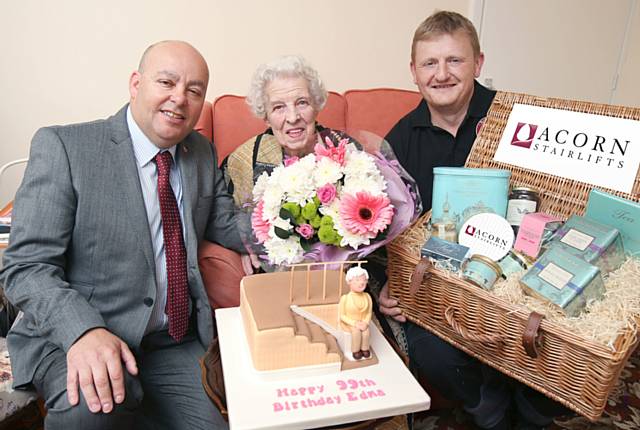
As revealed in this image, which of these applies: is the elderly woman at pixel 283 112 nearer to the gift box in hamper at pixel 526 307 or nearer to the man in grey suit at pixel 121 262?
the man in grey suit at pixel 121 262

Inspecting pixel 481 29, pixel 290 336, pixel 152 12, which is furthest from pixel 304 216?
pixel 481 29

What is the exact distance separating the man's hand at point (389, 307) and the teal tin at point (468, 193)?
11.0 inches

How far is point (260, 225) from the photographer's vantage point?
1.14 meters

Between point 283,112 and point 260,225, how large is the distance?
0.55 m

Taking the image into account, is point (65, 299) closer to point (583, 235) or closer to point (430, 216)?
point (430, 216)

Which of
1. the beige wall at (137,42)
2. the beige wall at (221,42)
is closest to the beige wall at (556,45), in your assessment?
the beige wall at (221,42)

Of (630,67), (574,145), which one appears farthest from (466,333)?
(630,67)

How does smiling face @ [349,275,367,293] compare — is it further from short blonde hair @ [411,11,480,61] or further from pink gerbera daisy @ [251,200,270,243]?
short blonde hair @ [411,11,480,61]

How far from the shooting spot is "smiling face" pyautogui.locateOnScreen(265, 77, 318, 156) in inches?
59.5

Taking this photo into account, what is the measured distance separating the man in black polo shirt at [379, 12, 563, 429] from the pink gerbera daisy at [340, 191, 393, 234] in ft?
1.29

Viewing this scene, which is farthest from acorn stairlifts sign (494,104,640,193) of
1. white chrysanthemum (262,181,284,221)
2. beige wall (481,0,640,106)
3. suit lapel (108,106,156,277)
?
beige wall (481,0,640,106)

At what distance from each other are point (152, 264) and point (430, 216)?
0.83m

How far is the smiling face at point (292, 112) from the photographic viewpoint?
1.51m

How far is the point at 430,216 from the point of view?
1.37 m
